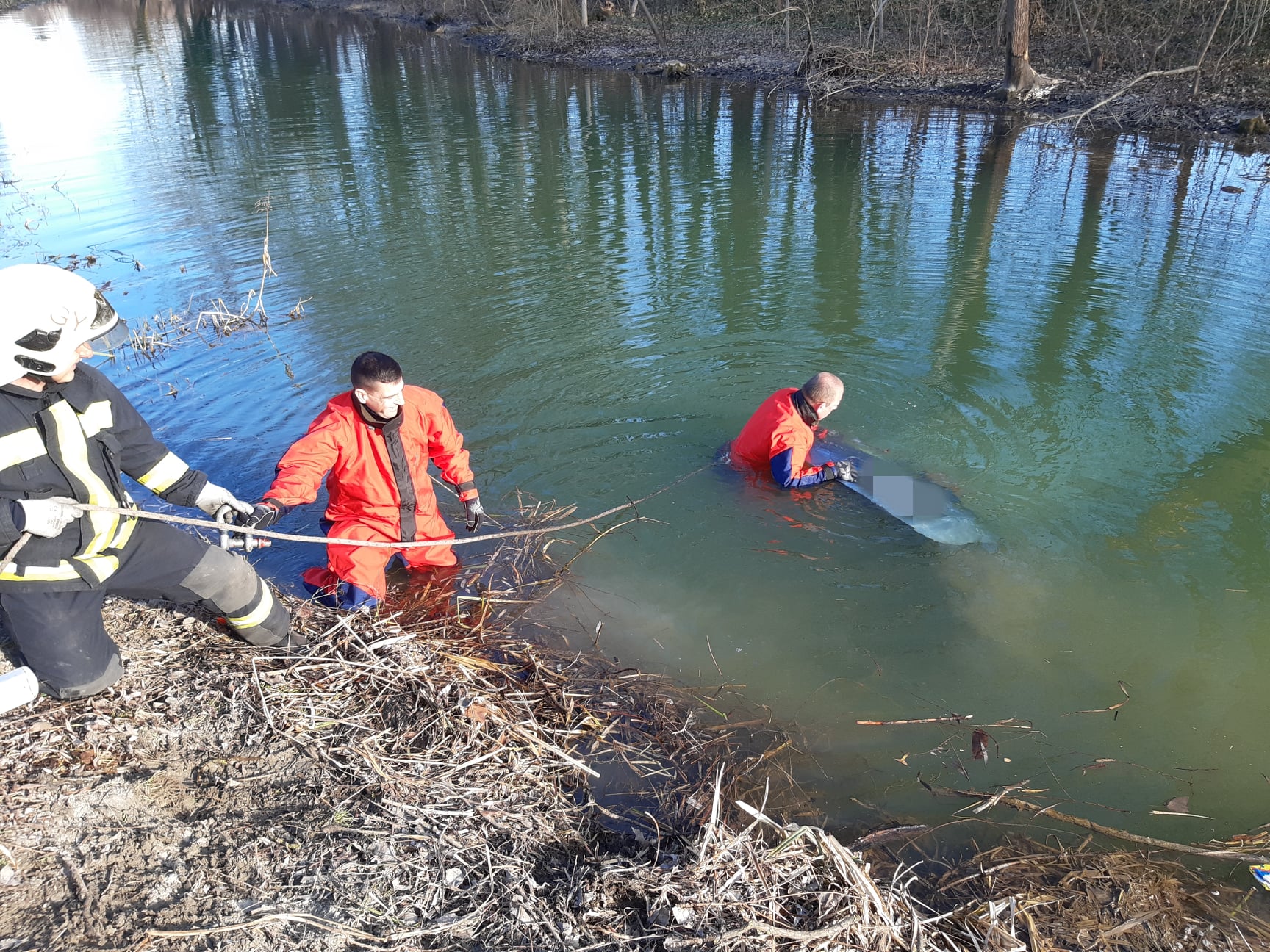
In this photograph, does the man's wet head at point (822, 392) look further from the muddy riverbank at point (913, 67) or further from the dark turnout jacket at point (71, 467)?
the muddy riverbank at point (913, 67)

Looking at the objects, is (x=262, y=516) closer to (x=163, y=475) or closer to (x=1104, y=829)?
(x=163, y=475)

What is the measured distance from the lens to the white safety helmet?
2.95 metres

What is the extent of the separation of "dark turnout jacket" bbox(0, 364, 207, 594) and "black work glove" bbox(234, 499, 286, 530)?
1.57 feet

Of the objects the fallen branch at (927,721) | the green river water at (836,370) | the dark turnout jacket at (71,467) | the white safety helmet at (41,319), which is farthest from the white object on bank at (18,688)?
the fallen branch at (927,721)

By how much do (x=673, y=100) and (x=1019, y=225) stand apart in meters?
12.3

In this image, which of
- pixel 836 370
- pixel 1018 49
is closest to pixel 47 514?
pixel 836 370

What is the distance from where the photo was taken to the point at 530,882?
295 cm

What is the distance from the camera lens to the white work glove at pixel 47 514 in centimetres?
308

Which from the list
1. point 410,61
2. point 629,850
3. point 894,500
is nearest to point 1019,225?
point 894,500

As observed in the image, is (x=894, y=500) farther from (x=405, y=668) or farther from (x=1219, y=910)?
(x=405, y=668)

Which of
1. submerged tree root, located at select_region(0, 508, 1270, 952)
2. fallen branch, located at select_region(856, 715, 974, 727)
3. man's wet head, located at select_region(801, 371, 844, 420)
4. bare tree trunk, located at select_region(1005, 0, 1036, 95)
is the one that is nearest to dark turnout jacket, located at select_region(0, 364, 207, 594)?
submerged tree root, located at select_region(0, 508, 1270, 952)

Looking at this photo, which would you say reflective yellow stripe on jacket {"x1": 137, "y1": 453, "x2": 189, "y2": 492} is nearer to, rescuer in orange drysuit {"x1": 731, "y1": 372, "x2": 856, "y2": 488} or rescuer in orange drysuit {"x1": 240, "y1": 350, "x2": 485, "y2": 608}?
rescuer in orange drysuit {"x1": 240, "y1": 350, "x2": 485, "y2": 608}

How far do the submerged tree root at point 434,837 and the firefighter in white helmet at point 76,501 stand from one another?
1.00 ft

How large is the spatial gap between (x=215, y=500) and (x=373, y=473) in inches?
39.3
